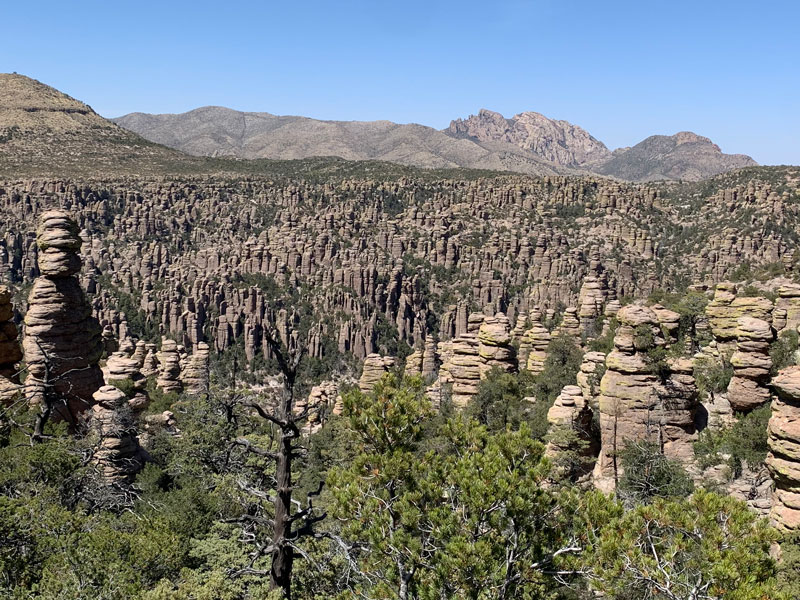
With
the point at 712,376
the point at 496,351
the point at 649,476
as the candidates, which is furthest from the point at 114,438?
the point at 712,376

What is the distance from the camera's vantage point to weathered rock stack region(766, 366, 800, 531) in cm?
1727

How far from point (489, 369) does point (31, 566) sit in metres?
33.1

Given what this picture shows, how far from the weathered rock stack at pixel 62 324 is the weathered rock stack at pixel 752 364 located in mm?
32794

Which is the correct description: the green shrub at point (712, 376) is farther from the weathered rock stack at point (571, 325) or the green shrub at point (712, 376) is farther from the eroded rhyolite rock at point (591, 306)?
the eroded rhyolite rock at point (591, 306)

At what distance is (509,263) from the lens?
136 m

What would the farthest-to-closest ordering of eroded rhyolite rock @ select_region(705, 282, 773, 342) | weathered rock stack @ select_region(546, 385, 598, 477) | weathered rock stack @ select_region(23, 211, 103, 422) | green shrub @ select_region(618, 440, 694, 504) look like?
eroded rhyolite rock @ select_region(705, 282, 773, 342) < weathered rock stack @ select_region(23, 211, 103, 422) < weathered rock stack @ select_region(546, 385, 598, 477) < green shrub @ select_region(618, 440, 694, 504)

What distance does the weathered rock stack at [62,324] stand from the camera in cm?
2883

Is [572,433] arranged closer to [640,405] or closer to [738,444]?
[640,405]

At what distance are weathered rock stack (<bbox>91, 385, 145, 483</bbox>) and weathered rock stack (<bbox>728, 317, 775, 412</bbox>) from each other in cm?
2942

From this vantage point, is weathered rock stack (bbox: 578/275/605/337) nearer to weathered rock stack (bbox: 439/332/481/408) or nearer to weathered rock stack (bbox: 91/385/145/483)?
weathered rock stack (bbox: 439/332/481/408)

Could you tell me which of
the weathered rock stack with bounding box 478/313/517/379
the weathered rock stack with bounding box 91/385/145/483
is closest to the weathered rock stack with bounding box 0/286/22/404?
the weathered rock stack with bounding box 91/385/145/483

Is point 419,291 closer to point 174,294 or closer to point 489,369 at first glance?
point 174,294

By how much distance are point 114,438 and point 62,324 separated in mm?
7459

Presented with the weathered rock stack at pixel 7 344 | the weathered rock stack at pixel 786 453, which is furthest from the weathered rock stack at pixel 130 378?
the weathered rock stack at pixel 786 453
